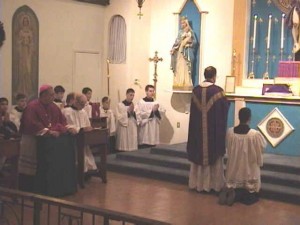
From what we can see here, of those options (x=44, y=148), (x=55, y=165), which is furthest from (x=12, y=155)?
(x=55, y=165)

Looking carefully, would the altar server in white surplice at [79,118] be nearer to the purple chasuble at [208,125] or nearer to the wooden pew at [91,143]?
the wooden pew at [91,143]

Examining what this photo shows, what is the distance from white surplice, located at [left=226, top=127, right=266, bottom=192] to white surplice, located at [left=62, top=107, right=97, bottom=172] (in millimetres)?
2206

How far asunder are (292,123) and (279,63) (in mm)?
1373

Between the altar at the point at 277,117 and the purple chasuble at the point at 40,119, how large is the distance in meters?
3.73

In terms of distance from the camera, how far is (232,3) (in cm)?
1112

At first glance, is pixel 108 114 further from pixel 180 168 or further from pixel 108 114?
pixel 180 168

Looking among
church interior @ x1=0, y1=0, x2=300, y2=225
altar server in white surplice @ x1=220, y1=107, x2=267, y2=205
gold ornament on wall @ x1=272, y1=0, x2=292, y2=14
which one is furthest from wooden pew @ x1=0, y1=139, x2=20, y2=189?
gold ornament on wall @ x1=272, y1=0, x2=292, y2=14

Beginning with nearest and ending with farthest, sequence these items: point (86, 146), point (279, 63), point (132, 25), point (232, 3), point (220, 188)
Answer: point (220, 188) → point (86, 146) → point (279, 63) → point (232, 3) → point (132, 25)

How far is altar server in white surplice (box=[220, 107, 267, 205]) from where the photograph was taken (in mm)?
7234

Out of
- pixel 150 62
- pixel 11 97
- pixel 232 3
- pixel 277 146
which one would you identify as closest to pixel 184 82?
pixel 150 62

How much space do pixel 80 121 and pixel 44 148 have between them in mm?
1227

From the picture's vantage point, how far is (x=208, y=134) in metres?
7.83

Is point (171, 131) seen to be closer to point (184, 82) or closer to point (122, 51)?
point (184, 82)

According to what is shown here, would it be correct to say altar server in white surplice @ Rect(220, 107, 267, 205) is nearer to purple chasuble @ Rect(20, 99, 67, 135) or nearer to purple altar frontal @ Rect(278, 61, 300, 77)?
purple chasuble @ Rect(20, 99, 67, 135)
